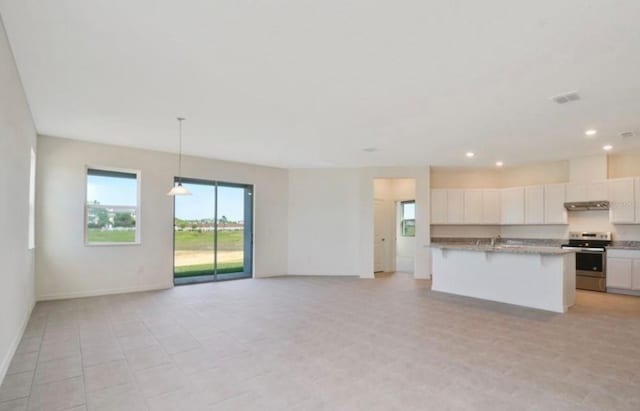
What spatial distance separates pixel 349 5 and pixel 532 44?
5.12 ft

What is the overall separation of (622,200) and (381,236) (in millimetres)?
5070

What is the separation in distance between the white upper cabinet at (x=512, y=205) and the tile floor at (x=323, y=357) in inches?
106

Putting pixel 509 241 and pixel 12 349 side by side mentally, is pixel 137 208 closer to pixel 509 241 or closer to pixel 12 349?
pixel 12 349

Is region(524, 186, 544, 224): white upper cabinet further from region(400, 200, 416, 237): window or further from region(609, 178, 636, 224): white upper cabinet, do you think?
region(400, 200, 416, 237): window

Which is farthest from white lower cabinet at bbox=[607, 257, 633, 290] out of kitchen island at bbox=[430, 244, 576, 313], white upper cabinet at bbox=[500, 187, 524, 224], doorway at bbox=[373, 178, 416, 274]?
doorway at bbox=[373, 178, 416, 274]

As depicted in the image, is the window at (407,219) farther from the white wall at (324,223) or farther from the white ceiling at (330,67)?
the white ceiling at (330,67)

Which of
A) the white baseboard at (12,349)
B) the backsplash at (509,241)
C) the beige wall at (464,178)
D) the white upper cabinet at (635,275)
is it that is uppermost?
the beige wall at (464,178)

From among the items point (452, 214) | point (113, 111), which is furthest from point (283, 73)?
point (452, 214)

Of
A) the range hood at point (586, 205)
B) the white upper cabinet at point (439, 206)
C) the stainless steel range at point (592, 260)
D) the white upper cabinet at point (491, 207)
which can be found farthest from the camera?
the white upper cabinet at point (439, 206)

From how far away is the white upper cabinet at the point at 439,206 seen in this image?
8438 millimetres

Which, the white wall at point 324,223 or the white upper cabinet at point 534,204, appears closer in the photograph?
the white upper cabinet at point 534,204

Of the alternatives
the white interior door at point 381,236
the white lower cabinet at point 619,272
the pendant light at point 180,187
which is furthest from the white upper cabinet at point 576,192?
the pendant light at point 180,187

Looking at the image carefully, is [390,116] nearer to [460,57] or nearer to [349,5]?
[460,57]

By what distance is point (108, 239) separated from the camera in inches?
249
